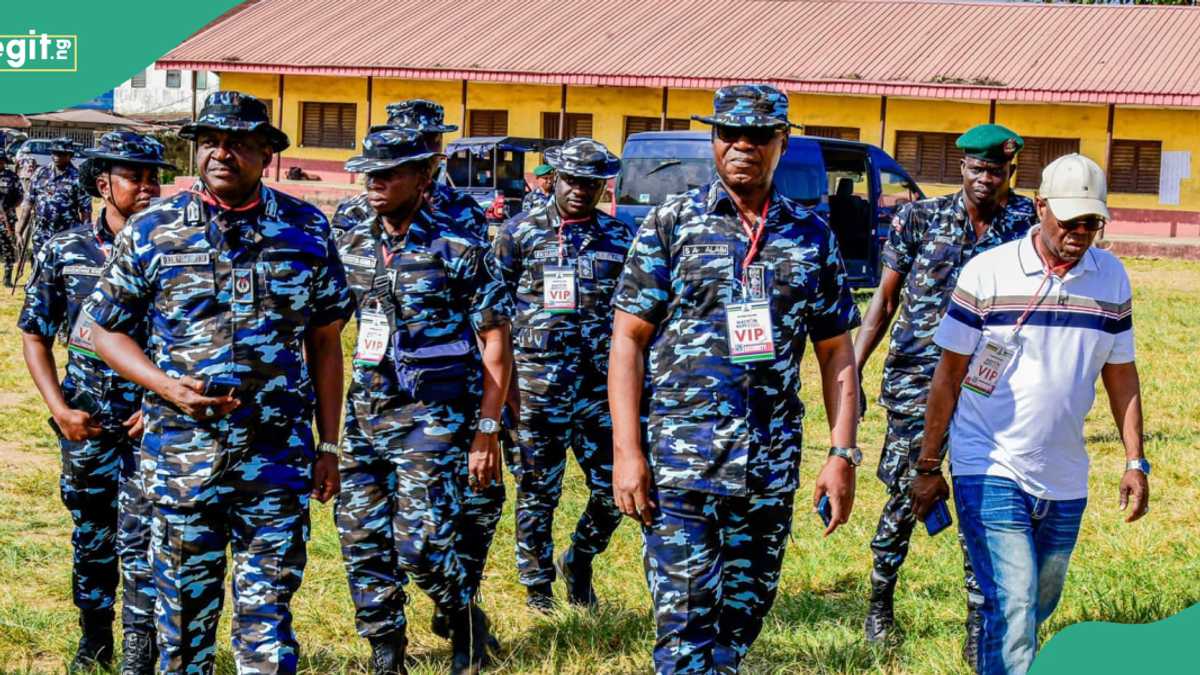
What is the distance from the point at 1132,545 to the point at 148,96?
53.2m

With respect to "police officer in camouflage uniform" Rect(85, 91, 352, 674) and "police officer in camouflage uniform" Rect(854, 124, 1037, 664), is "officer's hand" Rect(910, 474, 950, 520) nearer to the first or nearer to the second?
"police officer in camouflage uniform" Rect(854, 124, 1037, 664)

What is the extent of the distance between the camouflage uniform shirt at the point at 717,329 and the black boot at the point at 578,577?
7.40 feet

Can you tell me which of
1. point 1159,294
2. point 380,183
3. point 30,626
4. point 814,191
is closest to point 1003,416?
point 380,183

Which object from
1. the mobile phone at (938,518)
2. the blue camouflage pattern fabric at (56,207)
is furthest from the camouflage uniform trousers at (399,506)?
the blue camouflage pattern fabric at (56,207)

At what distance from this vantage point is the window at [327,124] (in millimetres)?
36562

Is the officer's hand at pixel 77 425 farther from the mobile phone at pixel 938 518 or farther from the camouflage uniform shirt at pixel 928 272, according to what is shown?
the camouflage uniform shirt at pixel 928 272

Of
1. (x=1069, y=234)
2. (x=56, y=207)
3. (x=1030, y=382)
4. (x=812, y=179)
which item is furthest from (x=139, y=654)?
(x=812, y=179)

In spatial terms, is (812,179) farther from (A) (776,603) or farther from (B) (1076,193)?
(B) (1076,193)

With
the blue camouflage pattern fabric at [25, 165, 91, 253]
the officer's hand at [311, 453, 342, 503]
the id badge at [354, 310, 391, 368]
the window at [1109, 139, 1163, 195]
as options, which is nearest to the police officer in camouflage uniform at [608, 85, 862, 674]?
the officer's hand at [311, 453, 342, 503]

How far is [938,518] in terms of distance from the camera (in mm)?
4742

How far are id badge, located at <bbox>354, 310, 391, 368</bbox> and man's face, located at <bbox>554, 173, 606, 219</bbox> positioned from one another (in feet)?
5.09

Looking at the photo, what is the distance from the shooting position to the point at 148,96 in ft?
184

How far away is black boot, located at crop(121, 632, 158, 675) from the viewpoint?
5.01 metres

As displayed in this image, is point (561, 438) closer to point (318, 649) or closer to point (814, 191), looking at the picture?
point (318, 649)
